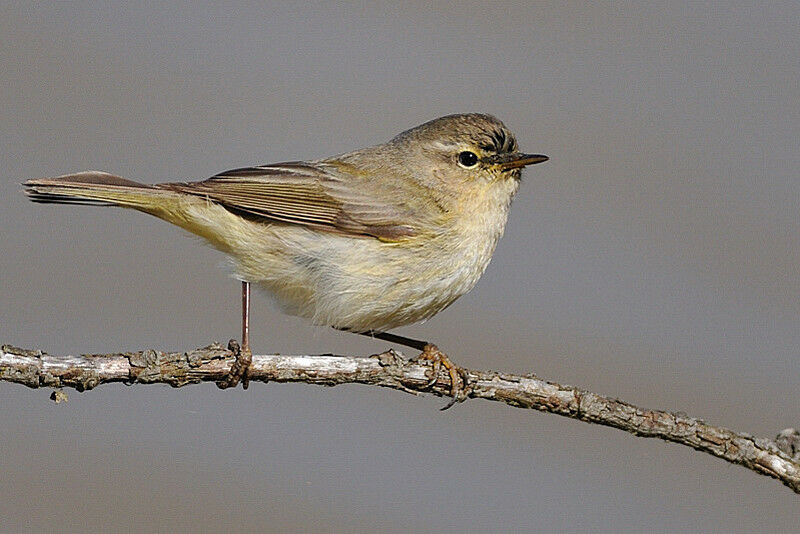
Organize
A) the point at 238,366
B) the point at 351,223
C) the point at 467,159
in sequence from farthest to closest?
the point at 467,159
the point at 351,223
the point at 238,366

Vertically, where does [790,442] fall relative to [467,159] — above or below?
below

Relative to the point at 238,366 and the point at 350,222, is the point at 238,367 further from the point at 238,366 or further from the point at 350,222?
the point at 350,222

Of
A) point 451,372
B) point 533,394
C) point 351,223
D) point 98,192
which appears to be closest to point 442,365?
point 451,372

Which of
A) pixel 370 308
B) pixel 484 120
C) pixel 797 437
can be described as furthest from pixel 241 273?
pixel 797 437

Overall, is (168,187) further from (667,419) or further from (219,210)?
(667,419)

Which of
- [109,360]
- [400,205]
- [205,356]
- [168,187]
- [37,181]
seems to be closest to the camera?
[109,360]

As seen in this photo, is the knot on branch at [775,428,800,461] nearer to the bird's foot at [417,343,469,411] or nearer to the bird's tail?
the bird's foot at [417,343,469,411]

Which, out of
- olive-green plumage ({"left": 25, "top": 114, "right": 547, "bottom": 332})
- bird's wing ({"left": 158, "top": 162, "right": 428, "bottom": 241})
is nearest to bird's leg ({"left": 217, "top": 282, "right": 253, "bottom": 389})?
olive-green plumage ({"left": 25, "top": 114, "right": 547, "bottom": 332})
